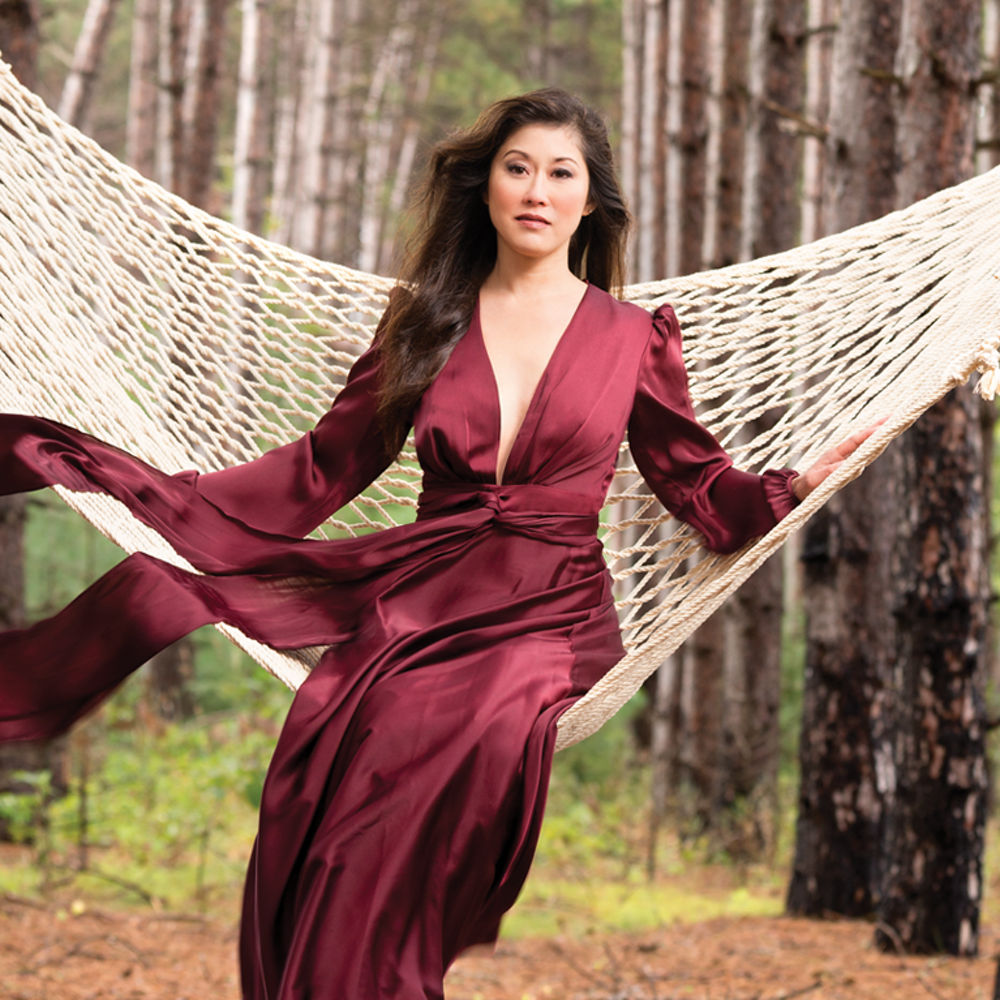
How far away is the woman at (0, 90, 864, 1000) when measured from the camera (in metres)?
1.74

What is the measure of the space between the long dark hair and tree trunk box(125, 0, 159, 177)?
886 centimetres

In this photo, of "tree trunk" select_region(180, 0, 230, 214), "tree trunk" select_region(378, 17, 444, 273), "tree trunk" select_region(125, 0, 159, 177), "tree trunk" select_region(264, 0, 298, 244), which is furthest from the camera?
"tree trunk" select_region(378, 17, 444, 273)

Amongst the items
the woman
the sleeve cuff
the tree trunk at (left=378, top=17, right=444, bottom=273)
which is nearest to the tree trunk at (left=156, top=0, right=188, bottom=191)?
the woman

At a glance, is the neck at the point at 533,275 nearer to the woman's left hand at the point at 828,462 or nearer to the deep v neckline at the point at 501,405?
the deep v neckline at the point at 501,405

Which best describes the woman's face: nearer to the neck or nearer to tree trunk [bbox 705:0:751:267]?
the neck

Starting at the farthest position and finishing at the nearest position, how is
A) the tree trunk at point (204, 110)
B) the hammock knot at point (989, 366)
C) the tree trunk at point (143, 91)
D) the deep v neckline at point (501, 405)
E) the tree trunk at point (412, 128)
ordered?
1. the tree trunk at point (412, 128)
2. the tree trunk at point (143, 91)
3. the tree trunk at point (204, 110)
4. the deep v neckline at point (501, 405)
5. the hammock knot at point (989, 366)

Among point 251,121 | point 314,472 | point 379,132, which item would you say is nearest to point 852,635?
point 314,472

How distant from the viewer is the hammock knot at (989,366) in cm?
193

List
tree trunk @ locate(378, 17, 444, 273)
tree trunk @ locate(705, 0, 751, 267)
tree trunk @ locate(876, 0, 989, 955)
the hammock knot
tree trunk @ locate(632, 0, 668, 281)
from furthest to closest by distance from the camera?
tree trunk @ locate(378, 17, 444, 273)
tree trunk @ locate(632, 0, 668, 281)
tree trunk @ locate(705, 0, 751, 267)
tree trunk @ locate(876, 0, 989, 955)
the hammock knot

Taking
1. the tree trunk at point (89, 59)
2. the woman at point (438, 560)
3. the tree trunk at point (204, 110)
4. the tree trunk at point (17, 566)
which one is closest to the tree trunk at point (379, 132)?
the tree trunk at point (89, 59)

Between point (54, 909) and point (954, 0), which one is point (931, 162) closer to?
point (954, 0)

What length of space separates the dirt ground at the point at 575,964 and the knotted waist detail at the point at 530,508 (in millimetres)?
1510

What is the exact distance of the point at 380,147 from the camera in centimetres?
1605

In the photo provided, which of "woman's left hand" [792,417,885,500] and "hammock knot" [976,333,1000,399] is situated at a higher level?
"hammock knot" [976,333,1000,399]
